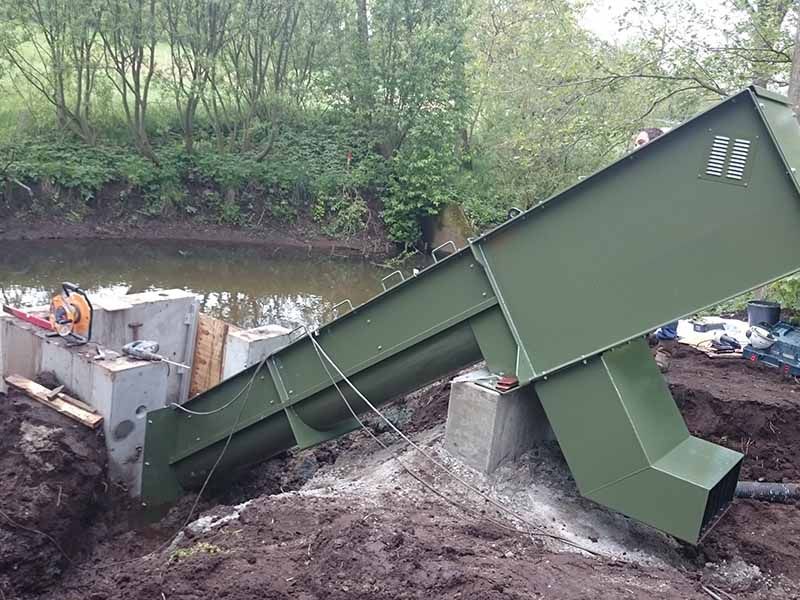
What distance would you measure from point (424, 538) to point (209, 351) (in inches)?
179

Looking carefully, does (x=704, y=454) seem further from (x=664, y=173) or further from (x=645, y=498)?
(x=664, y=173)

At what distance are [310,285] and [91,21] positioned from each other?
280 inches

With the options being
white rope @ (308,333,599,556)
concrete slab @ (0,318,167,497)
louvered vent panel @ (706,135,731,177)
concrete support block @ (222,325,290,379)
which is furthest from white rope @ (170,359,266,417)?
louvered vent panel @ (706,135,731,177)

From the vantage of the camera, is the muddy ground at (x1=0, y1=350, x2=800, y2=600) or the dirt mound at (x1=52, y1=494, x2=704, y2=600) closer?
the dirt mound at (x1=52, y1=494, x2=704, y2=600)

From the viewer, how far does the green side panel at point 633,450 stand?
3.67 m

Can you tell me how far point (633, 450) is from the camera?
12.5 feet

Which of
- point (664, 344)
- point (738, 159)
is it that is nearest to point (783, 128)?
point (738, 159)

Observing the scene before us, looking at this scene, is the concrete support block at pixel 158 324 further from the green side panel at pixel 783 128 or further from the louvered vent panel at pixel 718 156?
the green side panel at pixel 783 128

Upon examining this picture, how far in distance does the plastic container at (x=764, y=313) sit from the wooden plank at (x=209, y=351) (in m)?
5.64

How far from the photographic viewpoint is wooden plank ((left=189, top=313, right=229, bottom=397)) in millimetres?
7426

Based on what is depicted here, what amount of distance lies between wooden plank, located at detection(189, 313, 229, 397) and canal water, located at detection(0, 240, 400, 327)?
11.5 ft

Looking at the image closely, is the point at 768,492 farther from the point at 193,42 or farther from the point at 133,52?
the point at 133,52

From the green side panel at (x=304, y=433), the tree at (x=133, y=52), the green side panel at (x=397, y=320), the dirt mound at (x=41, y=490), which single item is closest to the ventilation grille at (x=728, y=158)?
the green side panel at (x=397, y=320)

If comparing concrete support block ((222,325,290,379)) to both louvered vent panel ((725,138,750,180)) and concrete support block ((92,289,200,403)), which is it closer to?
concrete support block ((92,289,200,403))
